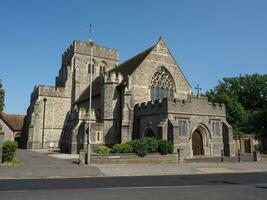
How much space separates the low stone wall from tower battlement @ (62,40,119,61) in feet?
105

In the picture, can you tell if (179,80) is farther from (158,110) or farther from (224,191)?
(224,191)

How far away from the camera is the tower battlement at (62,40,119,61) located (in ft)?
162

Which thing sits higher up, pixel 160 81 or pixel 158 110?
pixel 160 81

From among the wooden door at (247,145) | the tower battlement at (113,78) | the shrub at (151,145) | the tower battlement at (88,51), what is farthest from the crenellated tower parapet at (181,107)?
the tower battlement at (88,51)

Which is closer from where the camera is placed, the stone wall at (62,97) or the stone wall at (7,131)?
the stone wall at (62,97)

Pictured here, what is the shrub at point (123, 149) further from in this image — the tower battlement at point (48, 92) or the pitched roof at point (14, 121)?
the pitched roof at point (14, 121)

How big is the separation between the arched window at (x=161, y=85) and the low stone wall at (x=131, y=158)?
37.3ft

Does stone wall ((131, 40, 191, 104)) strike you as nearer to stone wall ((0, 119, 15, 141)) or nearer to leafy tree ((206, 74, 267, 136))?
leafy tree ((206, 74, 267, 136))

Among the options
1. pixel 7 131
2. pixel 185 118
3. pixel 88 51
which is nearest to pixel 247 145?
pixel 185 118

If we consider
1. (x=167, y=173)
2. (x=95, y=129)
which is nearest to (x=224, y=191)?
(x=167, y=173)

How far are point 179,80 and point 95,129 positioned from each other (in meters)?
12.3

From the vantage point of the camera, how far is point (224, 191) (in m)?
9.77

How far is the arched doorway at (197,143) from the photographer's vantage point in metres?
27.5

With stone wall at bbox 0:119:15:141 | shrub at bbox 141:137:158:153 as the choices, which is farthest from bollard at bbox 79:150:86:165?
stone wall at bbox 0:119:15:141
